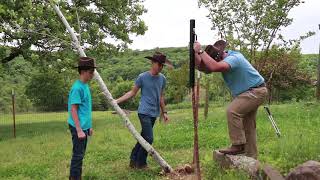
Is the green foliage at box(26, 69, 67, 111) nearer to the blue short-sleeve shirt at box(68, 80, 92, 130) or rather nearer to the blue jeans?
the blue jeans

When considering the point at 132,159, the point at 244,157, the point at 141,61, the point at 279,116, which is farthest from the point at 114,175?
the point at 141,61

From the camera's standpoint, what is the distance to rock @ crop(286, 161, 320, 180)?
571 cm

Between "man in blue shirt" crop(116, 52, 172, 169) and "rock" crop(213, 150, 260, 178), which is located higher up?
"man in blue shirt" crop(116, 52, 172, 169)

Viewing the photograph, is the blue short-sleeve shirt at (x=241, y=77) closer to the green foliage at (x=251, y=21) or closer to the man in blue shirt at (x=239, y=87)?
the man in blue shirt at (x=239, y=87)

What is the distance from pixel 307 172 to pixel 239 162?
1.49 m

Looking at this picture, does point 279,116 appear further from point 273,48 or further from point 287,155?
point 287,155

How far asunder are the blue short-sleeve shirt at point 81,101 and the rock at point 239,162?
6.61ft

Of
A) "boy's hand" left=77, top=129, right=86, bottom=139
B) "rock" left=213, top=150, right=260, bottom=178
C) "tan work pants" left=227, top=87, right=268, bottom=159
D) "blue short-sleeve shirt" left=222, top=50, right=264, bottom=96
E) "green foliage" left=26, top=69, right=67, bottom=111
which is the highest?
"blue short-sleeve shirt" left=222, top=50, right=264, bottom=96

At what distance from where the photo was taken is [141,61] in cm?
6091

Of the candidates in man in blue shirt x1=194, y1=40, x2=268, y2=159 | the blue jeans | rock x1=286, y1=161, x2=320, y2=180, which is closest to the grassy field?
the blue jeans

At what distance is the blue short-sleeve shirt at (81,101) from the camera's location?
7488mm

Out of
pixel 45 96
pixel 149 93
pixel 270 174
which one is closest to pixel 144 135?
pixel 149 93

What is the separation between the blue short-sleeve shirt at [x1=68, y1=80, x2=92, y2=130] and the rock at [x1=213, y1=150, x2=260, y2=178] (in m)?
2.02

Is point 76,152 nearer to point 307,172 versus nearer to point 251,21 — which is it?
point 307,172
